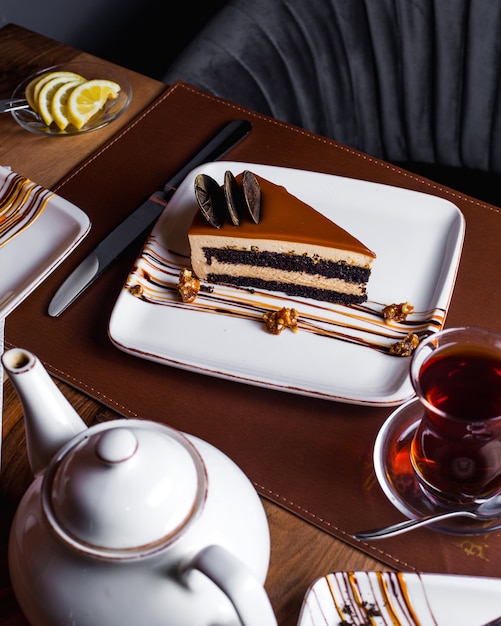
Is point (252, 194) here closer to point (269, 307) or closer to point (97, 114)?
point (269, 307)

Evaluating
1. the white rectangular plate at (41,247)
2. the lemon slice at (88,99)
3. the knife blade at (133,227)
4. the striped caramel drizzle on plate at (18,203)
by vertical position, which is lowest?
the knife blade at (133,227)

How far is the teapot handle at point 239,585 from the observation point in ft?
1.70

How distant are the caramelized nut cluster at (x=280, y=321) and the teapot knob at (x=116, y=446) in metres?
0.44

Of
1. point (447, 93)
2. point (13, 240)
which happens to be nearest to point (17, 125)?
point (13, 240)

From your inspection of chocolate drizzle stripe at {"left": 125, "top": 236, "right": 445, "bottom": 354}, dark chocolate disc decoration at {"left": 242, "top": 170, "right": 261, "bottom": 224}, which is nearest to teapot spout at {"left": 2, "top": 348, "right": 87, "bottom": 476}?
chocolate drizzle stripe at {"left": 125, "top": 236, "right": 445, "bottom": 354}

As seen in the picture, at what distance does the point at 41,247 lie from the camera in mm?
1106

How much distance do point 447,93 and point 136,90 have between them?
2.49 feet

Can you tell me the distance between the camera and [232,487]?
64cm

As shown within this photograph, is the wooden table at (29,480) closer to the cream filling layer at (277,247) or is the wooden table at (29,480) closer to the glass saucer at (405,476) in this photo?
the glass saucer at (405,476)

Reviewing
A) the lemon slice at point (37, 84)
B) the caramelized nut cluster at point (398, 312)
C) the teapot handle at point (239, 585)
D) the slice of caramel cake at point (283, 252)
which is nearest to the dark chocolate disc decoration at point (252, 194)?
the slice of caramel cake at point (283, 252)

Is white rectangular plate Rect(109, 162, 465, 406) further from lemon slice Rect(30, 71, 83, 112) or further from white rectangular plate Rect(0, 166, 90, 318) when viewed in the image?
lemon slice Rect(30, 71, 83, 112)

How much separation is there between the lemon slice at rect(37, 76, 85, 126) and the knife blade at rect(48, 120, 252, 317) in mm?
280

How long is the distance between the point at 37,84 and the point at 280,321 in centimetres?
70

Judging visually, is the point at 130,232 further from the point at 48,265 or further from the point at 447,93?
the point at 447,93
